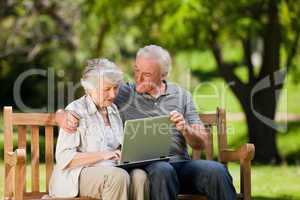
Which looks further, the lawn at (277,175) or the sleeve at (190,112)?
the lawn at (277,175)

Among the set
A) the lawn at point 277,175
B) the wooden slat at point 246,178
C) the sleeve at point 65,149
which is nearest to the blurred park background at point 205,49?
the lawn at point 277,175

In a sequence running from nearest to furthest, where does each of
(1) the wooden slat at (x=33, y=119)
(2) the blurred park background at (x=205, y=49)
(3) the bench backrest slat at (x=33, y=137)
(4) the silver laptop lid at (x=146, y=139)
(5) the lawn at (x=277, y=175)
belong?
1. (4) the silver laptop lid at (x=146, y=139)
2. (3) the bench backrest slat at (x=33, y=137)
3. (1) the wooden slat at (x=33, y=119)
4. (5) the lawn at (x=277, y=175)
5. (2) the blurred park background at (x=205, y=49)

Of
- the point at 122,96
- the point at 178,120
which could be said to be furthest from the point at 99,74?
the point at 178,120

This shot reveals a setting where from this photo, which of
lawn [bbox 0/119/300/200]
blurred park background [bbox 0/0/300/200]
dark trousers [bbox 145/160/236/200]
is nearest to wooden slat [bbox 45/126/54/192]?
dark trousers [bbox 145/160/236/200]

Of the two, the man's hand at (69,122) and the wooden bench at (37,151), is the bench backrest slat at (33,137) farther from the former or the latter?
the man's hand at (69,122)

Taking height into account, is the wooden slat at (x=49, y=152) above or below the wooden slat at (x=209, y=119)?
below

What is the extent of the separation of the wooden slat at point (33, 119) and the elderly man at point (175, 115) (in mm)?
246

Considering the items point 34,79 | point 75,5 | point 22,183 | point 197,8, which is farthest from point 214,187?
point 34,79

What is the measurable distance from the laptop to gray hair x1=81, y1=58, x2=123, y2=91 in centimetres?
36

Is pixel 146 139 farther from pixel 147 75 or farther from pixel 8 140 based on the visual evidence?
pixel 8 140

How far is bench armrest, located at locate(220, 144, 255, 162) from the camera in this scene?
5461mm

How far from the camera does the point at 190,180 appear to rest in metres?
5.41

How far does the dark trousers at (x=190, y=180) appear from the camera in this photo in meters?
5.13

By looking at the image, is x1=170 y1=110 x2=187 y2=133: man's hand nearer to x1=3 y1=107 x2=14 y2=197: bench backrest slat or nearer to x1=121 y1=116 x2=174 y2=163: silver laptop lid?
x1=121 y1=116 x2=174 y2=163: silver laptop lid
